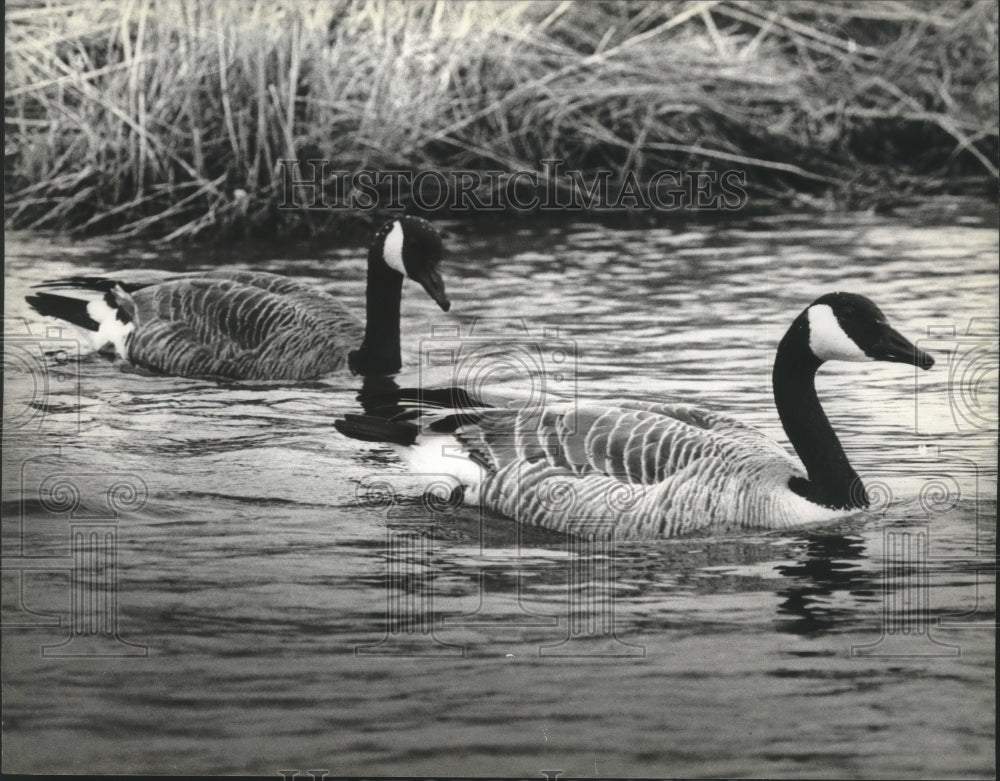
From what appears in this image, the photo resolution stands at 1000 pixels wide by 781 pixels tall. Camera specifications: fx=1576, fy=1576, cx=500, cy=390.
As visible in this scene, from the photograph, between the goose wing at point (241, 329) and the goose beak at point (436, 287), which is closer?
the goose beak at point (436, 287)

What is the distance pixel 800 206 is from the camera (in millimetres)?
5266


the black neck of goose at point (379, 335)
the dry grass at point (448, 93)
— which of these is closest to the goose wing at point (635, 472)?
the black neck of goose at point (379, 335)

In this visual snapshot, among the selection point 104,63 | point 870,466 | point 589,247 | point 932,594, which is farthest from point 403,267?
point 932,594

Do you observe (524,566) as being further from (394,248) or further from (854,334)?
(854,334)

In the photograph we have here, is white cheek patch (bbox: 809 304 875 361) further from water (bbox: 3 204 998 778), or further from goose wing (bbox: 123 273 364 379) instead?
goose wing (bbox: 123 273 364 379)

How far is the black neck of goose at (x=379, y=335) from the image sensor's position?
5.40 m

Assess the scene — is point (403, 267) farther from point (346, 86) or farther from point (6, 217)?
point (6, 217)

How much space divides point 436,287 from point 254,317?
2.48 ft

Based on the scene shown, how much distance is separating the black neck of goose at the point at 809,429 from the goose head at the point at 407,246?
1.17m
